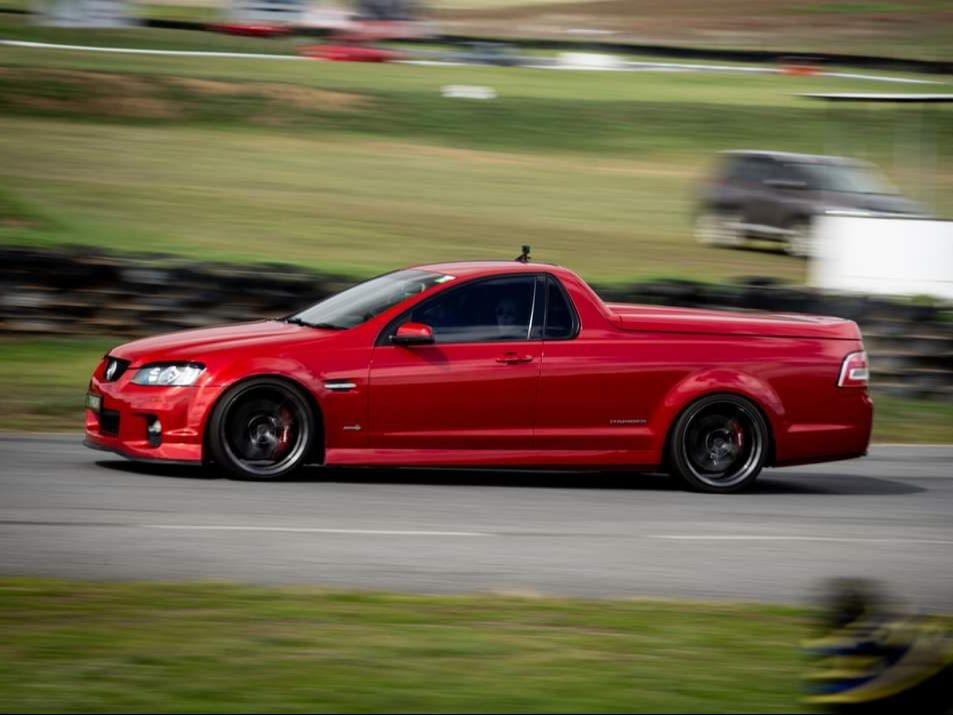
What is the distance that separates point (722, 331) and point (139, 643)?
19.1 feet

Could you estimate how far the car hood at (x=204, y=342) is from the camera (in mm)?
9828

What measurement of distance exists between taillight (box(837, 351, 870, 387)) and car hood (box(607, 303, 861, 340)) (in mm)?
153

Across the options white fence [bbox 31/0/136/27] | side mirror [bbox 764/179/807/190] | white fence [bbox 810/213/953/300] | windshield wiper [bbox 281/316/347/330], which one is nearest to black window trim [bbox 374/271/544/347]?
windshield wiper [bbox 281/316/347/330]

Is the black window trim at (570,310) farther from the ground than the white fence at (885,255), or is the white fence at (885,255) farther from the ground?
the white fence at (885,255)

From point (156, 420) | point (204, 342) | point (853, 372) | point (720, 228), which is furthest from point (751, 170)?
point (156, 420)

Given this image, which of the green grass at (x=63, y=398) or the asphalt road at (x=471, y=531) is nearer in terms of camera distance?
the asphalt road at (x=471, y=531)

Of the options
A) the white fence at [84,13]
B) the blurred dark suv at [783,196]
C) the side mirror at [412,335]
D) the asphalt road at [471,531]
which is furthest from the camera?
the white fence at [84,13]

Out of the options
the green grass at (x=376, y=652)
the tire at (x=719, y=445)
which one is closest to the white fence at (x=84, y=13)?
the tire at (x=719, y=445)

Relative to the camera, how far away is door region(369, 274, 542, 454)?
1000 centimetres

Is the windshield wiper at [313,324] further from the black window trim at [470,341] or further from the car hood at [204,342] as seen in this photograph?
the black window trim at [470,341]

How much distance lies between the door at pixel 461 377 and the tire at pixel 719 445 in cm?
100

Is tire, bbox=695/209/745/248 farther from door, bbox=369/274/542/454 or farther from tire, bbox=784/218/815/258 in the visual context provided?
door, bbox=369/274/542/454

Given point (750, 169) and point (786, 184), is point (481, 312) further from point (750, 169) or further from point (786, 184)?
point (750, 169)

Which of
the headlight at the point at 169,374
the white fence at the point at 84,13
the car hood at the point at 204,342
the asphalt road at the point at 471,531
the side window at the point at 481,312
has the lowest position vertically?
the asphalt road at the point at 471,531
